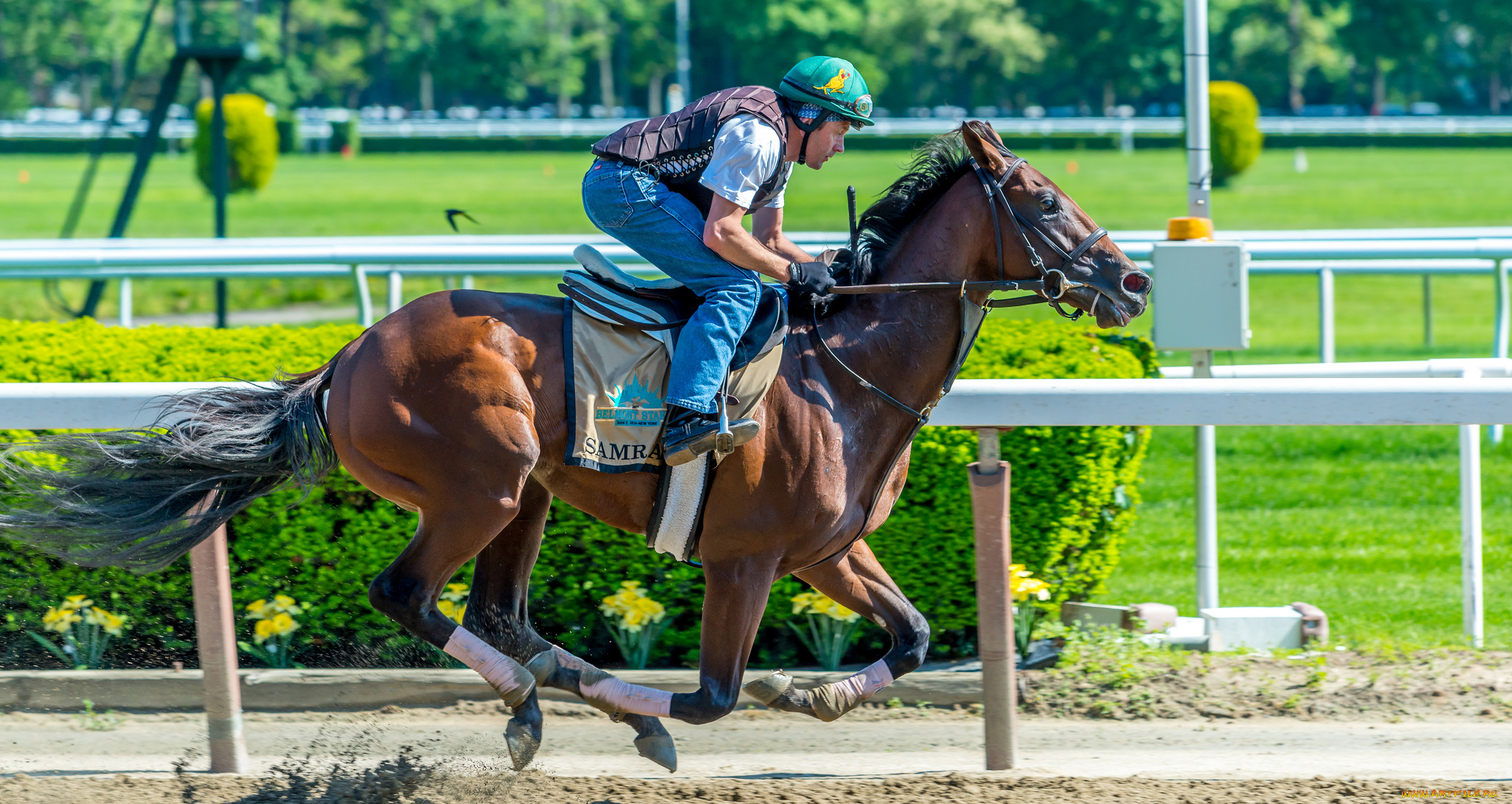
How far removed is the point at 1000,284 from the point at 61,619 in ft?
9.86

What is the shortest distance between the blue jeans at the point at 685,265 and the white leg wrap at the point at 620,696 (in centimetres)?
75

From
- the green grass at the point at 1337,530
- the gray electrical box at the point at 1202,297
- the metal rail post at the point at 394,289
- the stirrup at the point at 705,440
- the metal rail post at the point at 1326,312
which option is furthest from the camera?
the metal rail post at the point at 1326,312

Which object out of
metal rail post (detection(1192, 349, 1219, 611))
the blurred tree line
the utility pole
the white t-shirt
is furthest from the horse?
the blurred tree line

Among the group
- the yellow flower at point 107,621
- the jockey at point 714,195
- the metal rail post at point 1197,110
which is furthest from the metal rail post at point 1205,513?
the yellow flower at point 107,621

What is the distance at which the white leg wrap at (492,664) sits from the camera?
3.49 meters

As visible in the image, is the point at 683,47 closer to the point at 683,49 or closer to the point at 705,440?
the point at 683,49

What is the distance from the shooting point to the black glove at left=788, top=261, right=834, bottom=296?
3.49 m

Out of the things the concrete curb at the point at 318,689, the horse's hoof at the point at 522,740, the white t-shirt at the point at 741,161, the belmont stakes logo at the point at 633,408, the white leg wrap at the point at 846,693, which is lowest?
the concrete curb at the point at 318,689

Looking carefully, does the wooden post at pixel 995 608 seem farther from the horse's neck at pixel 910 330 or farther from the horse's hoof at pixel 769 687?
the horse's hoof at pixel 769 687

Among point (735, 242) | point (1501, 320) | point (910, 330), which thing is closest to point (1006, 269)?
point (910, 330)

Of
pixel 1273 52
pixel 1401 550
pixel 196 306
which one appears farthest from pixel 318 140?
pixel 1401 550

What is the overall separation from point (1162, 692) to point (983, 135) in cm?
185

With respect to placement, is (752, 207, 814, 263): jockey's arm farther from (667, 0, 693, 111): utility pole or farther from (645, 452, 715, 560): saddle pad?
(667, 0, 693, 111): utility pole

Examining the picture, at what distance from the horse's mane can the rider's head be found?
211 mm
